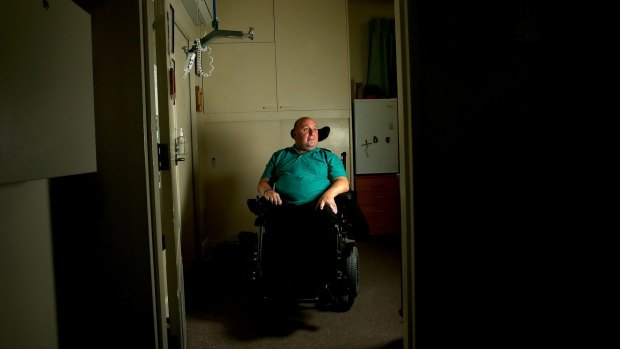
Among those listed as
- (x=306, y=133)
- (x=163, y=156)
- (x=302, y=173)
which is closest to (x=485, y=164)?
(x=163, y=156)

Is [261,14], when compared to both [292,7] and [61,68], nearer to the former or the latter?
[292,7]

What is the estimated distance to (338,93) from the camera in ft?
11.6

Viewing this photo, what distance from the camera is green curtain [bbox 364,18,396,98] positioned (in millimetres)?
3943

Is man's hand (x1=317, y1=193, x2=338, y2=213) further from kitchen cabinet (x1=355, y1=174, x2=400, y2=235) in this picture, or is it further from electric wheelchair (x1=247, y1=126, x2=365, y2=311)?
kitchen cabinet (x1=355, y1=174, x2=400, y2=235)

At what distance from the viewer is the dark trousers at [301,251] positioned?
1.94 meters

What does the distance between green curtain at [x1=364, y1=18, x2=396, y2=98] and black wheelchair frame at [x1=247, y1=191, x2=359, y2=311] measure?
202 cm

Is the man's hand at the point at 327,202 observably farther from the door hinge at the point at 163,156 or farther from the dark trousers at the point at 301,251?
the door hinge at the point at 163,156

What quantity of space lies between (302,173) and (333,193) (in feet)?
0.98

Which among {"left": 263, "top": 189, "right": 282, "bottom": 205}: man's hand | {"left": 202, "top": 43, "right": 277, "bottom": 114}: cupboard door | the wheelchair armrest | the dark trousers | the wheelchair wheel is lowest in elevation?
the wheelchair wheel

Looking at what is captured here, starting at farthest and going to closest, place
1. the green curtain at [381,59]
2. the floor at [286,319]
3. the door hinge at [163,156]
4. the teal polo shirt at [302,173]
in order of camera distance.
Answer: the green curtain at [381,59]
the teal polo shirt at [302,173]
the floor at [286,319]
the door hinge at [163,156]

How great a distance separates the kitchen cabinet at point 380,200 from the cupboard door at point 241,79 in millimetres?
1151

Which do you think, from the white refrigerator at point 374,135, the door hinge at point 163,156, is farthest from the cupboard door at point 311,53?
the door hinge at point 163,156

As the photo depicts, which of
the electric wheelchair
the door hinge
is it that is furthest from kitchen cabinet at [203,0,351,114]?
the door hinge

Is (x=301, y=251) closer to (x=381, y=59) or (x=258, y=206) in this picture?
(x=258, y=206)
